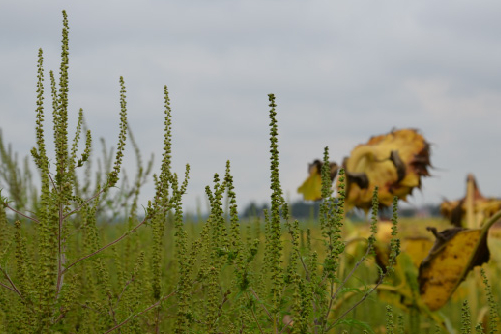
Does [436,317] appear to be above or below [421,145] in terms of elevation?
below

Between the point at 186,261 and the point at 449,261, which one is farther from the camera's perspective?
the point at 449,261

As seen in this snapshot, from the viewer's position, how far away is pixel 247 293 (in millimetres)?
1283

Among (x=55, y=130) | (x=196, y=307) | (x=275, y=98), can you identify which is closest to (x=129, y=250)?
(x=196, y=307)

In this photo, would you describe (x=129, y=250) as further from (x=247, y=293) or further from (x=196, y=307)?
(x=247, y=293)

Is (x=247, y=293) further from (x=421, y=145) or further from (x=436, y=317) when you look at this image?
(x=421, y=145)

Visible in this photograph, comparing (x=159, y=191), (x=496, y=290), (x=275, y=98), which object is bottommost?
(x=496, y=290)

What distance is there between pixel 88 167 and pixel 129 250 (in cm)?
90

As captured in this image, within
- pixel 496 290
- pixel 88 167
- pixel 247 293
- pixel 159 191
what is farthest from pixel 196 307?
pixel 496 290

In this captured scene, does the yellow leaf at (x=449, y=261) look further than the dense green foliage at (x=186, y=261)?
Yes

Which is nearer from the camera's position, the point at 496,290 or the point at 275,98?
the point at 275,98

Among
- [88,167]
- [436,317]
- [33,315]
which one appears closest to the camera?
[33,315]

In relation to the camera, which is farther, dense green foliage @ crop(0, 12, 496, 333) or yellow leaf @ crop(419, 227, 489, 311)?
yellow leaf @ crop(419, 227, 489, 311)

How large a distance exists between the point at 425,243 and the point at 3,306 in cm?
172

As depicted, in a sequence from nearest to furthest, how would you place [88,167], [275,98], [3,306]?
[275,98] → [3,306] → [88,167]
